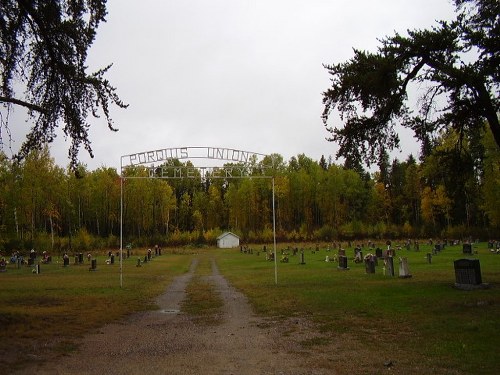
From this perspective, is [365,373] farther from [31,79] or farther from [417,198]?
[417,198]

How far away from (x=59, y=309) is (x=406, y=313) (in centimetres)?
1104

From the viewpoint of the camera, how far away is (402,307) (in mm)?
14570

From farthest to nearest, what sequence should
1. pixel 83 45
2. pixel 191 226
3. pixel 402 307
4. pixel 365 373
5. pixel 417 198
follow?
1. pixel 191 226
2. pixel 417 198
3. pixel 402 307
4. pixel 83 45
5. pixel 365 373

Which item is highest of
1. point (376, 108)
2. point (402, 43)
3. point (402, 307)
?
point (402, 43)

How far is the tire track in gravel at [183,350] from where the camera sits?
27.2ft

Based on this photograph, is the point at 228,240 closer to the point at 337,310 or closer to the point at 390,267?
the point at 390,267

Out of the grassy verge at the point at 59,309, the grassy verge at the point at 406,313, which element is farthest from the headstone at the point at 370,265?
the grassy verge at the point at 59,309

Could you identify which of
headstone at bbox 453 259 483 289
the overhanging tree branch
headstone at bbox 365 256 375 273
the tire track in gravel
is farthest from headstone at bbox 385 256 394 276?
the overhanging tree branch

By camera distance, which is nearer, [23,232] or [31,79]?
[31,79]

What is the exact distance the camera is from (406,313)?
44.4 ft

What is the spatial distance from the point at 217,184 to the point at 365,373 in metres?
115

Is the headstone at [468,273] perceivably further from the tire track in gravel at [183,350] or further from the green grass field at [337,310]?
the tire track in gravel at [183,350]

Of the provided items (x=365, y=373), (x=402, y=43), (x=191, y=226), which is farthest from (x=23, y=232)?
(x=365, y=373)

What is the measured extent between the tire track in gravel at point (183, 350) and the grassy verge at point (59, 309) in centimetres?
71
